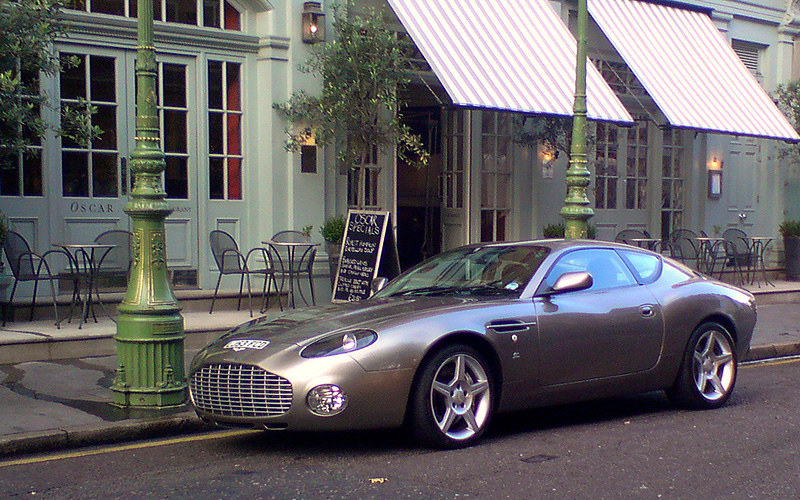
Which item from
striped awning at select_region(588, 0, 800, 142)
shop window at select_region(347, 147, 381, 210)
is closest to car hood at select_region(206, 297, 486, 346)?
shop window at select_region(347, 147, 381, 210)

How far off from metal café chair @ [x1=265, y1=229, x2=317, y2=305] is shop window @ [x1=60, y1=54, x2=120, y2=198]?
7.13 ft

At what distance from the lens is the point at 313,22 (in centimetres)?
1308

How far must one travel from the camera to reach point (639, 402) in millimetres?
8234

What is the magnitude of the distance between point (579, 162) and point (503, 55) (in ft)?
8.26

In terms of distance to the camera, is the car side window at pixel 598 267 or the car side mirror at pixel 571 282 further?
the car side window at pixel 598 267

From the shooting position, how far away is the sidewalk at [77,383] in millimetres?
6719

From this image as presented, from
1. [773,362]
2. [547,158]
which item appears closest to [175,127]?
[547,158]

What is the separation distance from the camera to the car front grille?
19.8ft

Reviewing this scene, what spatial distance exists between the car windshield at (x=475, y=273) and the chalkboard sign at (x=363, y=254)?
12.7 ft

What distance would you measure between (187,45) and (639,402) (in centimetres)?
747

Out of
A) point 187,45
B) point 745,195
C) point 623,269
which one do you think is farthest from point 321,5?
point 745,195

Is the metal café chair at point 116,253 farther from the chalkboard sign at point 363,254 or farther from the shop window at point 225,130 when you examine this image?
the chalkboard sign at point 363,254

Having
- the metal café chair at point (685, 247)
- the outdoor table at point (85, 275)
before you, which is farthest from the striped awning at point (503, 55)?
the outdoor table at point (85, 275)

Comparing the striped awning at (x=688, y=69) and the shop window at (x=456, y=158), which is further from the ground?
the striped awning at (x=688, y=69)
